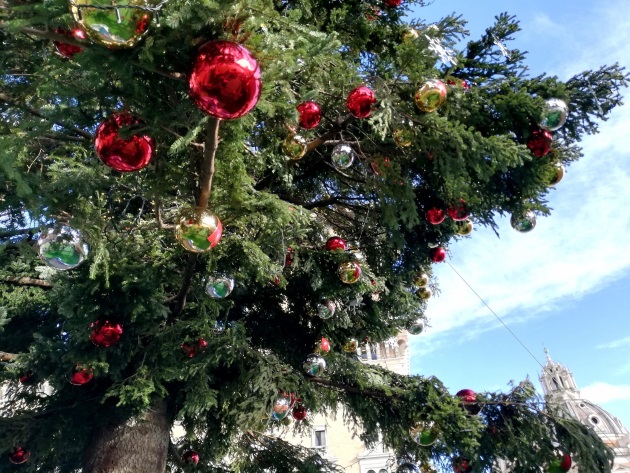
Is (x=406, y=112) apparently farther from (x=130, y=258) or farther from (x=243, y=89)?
(x=130, y=258)

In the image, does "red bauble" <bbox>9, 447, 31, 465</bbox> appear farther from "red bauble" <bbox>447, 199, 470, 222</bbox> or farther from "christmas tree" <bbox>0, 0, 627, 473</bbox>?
"red bauble" <bbox>447, 199, 470, 222</bbox>

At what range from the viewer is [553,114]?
364 centimetres

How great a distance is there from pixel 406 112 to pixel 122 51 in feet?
8.41

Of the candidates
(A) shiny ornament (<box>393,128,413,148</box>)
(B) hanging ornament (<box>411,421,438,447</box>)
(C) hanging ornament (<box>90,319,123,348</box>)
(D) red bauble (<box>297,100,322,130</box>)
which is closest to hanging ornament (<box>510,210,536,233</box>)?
(A) shiny ornament (<box>393,128,413,148</box>)

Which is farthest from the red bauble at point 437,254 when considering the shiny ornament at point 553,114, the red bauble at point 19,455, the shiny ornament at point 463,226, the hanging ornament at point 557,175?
the red bauble at point 19,455

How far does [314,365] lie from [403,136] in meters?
3.02

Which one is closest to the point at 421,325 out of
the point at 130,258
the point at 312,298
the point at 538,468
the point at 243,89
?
the point at 312,298

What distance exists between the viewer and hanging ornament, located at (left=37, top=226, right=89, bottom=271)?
2697mm

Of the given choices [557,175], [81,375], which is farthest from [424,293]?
[81,375]

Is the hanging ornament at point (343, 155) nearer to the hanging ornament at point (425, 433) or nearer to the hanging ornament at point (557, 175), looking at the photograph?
the hanging ornament at point (557, 175)

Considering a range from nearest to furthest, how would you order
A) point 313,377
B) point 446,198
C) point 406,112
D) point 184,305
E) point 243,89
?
point 243,89, point 406,112, point 446,198, point 184,305, point 313,377

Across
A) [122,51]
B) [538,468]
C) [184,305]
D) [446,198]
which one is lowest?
[538,468]

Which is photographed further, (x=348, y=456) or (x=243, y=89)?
(x=348, y=456)

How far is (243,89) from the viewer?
191 centimetres
